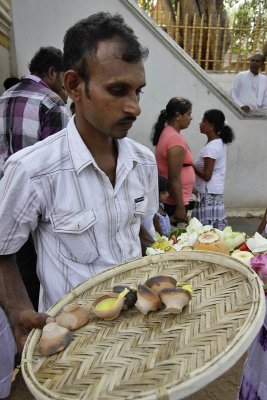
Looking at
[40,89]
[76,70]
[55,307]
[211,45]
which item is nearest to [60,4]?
[40,89]

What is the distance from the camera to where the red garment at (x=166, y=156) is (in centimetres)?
375

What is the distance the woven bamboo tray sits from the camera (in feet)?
2.76

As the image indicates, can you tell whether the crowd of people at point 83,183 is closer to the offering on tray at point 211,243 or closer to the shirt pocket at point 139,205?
the shirt pocket at point 139,205

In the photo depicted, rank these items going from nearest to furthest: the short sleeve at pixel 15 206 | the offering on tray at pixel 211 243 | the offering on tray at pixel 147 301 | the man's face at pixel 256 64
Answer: the offering on tray at pixel 147 301, the short sleeve at pixel 15 206, the offering on tray at pixel 211 243, the man's face at pixel 256 64

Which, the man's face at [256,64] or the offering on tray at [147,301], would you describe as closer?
the offering on tray at [147,301]

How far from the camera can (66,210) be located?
1.29 m

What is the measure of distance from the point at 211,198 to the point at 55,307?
331 centimetres

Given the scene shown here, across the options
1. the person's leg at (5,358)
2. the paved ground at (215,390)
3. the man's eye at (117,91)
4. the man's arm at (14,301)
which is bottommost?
the paved ground at (215,390)

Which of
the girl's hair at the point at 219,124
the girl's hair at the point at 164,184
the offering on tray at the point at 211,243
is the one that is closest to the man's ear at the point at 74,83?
the offering on tray at the point at 211,243

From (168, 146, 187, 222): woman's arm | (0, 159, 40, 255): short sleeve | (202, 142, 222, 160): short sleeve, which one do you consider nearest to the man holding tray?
(0, 159, 40, 255): short sleeve

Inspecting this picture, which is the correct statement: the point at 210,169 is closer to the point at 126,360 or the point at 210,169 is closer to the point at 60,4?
the point at 60,4

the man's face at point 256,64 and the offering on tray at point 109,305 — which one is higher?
the man's face at point 256,64

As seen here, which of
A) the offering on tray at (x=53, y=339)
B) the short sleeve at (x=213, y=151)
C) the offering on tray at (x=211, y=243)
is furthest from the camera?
the short sleeve at (x=213, y=151)

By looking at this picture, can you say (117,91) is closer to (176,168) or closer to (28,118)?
(28,118)
